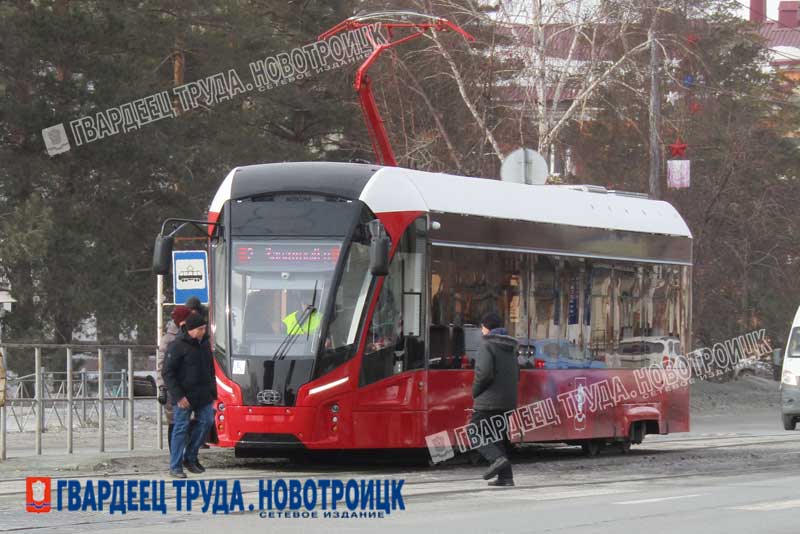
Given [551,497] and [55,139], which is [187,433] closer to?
[551,497]

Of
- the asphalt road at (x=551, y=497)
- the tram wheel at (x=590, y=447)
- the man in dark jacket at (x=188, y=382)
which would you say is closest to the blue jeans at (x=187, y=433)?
the man in dark jacket at (x=188, y=382)

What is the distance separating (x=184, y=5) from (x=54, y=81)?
4.61m

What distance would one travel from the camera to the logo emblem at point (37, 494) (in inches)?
507

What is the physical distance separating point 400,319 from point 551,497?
11.9ft

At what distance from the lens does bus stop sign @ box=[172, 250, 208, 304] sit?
1930 cm

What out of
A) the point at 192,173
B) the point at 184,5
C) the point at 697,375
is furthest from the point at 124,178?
the point at 697,375

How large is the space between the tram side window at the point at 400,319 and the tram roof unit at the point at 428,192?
419 mm

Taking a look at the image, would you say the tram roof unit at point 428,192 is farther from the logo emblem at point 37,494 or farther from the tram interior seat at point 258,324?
the logo emblem at point 37,494

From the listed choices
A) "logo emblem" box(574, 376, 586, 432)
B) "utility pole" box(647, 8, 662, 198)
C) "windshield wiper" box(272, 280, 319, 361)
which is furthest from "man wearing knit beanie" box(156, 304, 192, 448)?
"utility pole" box(647, 8, 662, 198)

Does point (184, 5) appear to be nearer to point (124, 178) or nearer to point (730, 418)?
point (124, 178)

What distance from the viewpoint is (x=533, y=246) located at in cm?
1984

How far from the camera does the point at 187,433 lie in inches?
637

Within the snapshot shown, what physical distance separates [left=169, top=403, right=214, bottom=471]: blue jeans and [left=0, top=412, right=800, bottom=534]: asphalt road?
432mm

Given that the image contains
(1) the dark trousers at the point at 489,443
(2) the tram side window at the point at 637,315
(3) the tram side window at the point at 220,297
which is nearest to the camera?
(1) the dark trousers at the point at 489,443
